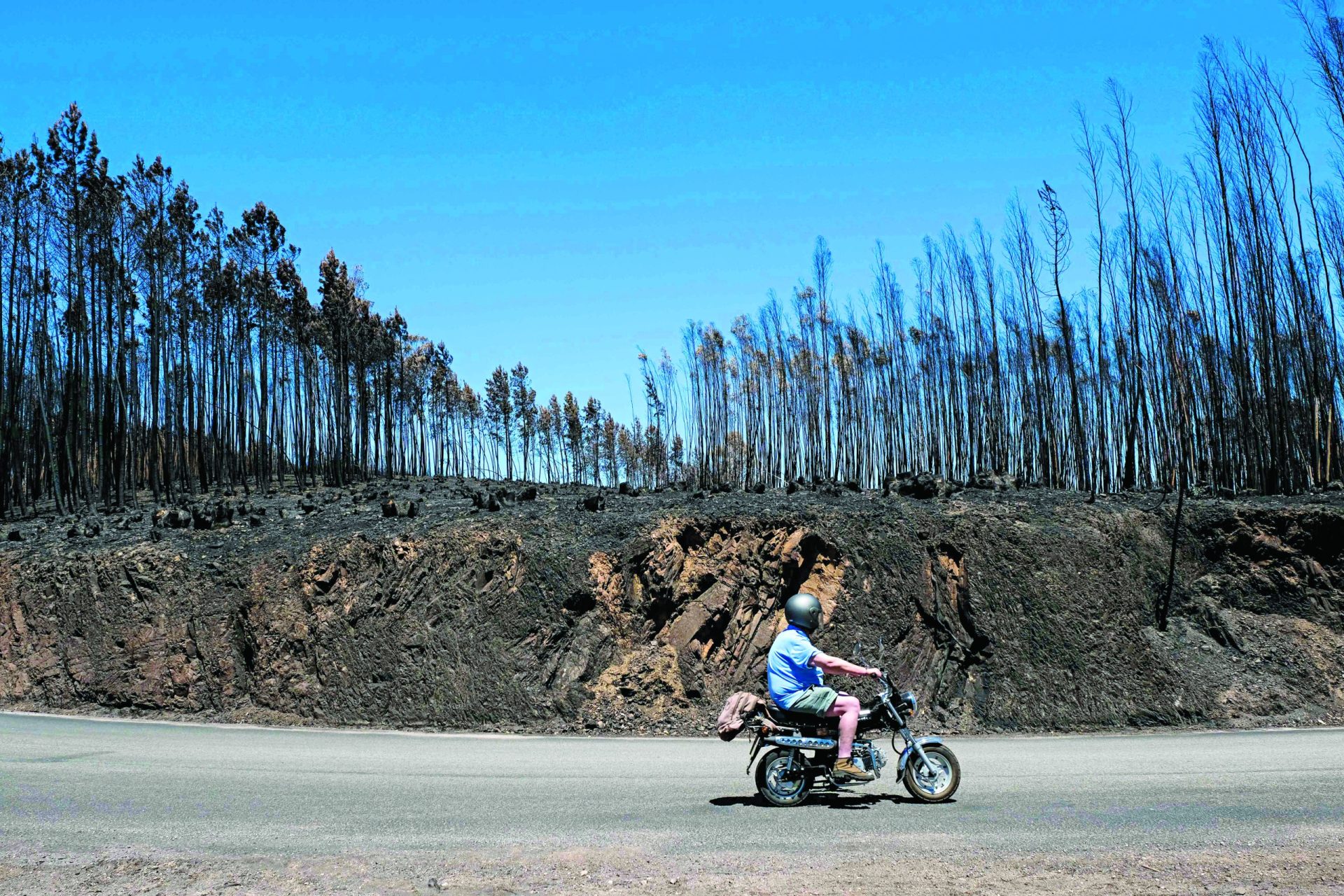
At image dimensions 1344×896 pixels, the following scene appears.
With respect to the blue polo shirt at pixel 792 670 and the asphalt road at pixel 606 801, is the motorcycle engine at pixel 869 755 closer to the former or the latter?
the asphalt road at pixel 606 801

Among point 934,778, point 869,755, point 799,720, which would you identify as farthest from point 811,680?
point 934,778

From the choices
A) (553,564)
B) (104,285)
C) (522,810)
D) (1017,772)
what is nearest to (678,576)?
(553,564)

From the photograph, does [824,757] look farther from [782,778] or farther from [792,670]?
[792,670]

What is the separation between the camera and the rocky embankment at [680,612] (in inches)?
701

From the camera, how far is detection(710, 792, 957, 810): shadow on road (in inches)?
336

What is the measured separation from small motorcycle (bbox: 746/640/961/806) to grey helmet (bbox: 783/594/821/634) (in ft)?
2.63

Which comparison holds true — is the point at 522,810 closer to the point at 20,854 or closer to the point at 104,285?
the point at 20,854

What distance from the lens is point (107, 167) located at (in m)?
31.4

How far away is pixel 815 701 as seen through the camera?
842 cm

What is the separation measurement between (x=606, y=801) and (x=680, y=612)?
34.4 feet

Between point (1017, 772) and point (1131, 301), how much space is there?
53.9ft

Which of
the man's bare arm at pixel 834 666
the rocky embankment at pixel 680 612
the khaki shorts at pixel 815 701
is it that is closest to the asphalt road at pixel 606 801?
the khaki shorts at pixel 815 701

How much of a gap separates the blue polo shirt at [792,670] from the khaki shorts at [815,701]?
5 cm

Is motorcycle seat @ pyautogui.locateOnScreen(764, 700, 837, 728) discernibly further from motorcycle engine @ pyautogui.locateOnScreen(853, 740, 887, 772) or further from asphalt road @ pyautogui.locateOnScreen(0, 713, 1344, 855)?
asphalt road @ pyautogui.locateOnScreen(0, 713, 1344, 855)
